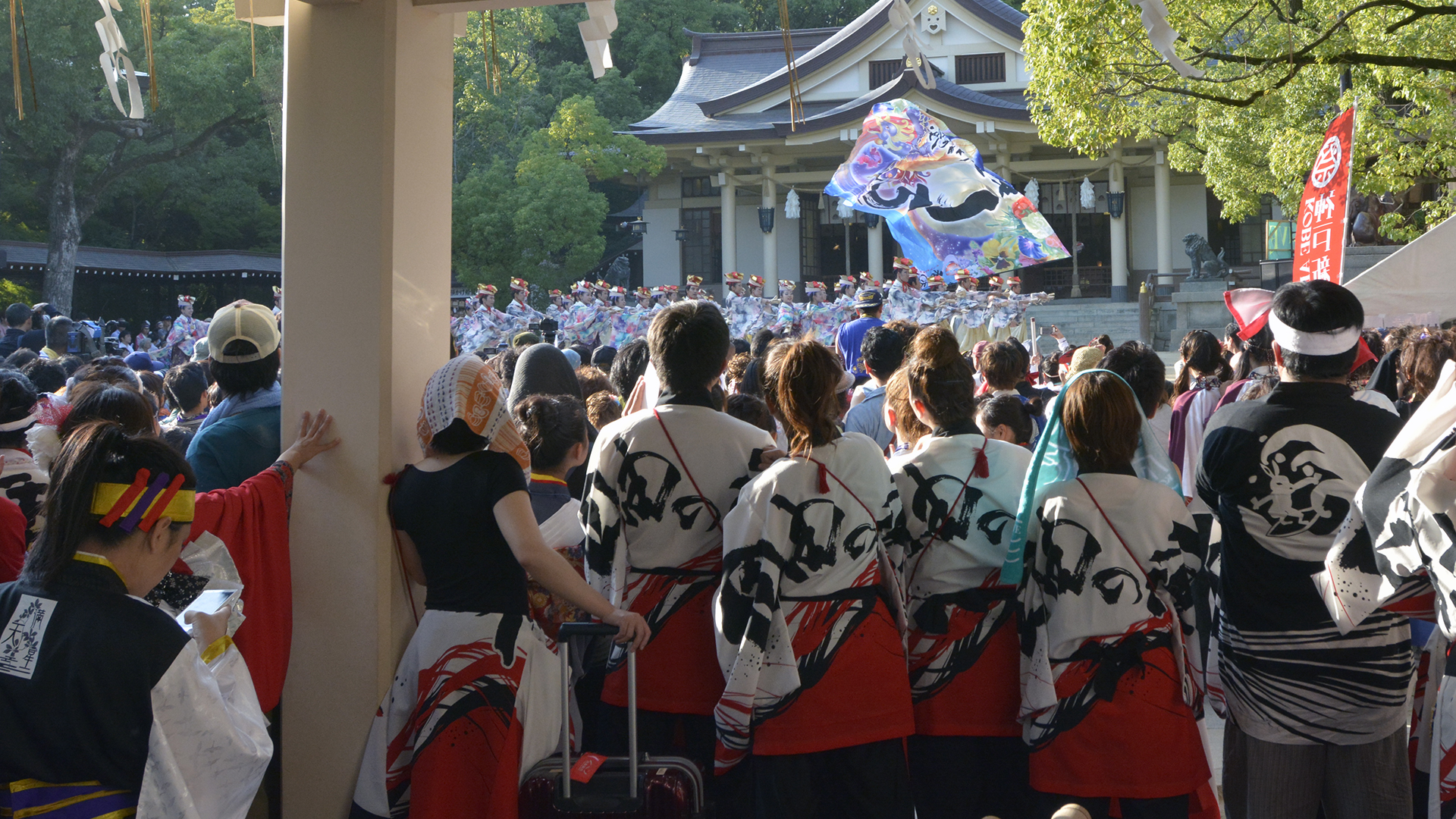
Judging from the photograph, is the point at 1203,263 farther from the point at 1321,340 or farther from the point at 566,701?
the point at 566,701

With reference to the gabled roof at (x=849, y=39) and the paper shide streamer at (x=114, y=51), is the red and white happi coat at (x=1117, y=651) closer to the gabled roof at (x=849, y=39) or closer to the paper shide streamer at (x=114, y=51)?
the paper shide streamer at (x=114, y=51)

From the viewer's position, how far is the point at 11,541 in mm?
2416

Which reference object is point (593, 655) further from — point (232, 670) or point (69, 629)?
point (69, 629)

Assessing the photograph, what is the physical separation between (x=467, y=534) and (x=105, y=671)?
2.84 feet

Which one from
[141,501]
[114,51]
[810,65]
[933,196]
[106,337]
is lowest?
[141,501]

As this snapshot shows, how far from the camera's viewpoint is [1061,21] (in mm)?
7711

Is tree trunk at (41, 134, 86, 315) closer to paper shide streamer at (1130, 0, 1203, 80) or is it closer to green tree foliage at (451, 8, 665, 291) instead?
green tree foliage at (451, 8, 665, 291)

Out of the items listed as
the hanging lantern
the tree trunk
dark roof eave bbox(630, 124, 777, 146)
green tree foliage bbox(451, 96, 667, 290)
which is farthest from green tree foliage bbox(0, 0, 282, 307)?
the hanging lantern

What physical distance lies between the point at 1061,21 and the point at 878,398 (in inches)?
182

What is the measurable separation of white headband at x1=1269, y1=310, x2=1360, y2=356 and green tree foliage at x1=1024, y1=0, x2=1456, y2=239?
5.65 m

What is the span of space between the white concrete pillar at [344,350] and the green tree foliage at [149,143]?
58.8 ft

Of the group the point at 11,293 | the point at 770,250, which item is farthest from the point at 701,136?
the point at 11,293

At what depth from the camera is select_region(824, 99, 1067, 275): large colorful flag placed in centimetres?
1085

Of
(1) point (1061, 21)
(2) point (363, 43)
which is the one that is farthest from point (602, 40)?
(1) point (1061, 21)
